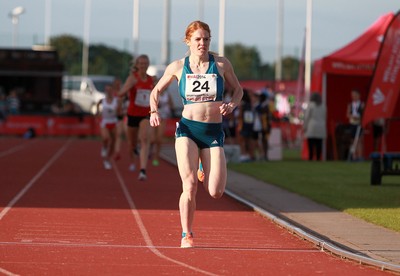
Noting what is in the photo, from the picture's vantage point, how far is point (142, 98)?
900 inches

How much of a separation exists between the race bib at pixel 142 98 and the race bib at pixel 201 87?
33.9 ft

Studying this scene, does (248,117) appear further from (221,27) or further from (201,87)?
(221,27)

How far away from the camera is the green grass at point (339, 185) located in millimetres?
17875

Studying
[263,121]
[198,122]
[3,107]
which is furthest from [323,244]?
[3,107]

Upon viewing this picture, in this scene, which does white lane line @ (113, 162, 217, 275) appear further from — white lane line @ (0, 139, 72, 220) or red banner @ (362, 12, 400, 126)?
red banner @ (362, 12, 400, 126)

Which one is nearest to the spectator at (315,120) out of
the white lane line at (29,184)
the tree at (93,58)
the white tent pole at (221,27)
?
the white lane line at (29,184)

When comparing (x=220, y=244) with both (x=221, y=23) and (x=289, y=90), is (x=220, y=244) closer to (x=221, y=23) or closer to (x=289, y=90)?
(x=221, y=23)

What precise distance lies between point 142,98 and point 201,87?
10453 mm

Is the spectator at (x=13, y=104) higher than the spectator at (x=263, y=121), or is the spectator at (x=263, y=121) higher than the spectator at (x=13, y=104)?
the spectator at (x=263, y=121)

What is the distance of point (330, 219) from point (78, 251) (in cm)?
519

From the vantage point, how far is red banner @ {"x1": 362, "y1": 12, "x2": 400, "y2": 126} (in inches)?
1054

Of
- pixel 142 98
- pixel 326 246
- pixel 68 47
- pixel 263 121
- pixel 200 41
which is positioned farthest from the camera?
pixel 68 47

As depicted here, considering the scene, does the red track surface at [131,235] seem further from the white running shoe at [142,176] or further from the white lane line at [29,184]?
the white running shoe at [142,176]

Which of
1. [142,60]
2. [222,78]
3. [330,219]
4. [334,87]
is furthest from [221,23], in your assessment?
[222,78]
